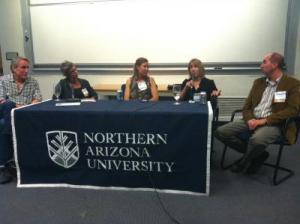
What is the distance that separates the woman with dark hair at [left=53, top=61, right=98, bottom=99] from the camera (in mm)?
3238

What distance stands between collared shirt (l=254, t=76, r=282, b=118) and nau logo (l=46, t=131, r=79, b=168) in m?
1.71

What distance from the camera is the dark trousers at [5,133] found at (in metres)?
2.61

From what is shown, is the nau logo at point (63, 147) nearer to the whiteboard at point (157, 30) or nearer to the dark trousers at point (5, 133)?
the dark trousers at point (5, 133)

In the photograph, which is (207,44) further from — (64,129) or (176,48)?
(64,129)

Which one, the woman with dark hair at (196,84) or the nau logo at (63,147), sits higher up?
the woman with dark hair at (196,84)

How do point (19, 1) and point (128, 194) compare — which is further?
point (19, 1)

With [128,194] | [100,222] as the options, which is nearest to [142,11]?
[128,194]

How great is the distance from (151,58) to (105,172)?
2206mm

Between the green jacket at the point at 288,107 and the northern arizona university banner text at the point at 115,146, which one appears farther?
the green jacket at the point at 288,107

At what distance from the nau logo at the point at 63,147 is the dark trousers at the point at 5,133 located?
1.59 feet

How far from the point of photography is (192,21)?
12.9 feet

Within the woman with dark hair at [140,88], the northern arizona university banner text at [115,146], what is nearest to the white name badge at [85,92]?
the woman with dark hair at [140,88]

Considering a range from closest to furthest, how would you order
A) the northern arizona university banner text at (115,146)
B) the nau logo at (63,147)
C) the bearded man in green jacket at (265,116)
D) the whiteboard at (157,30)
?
the northern arizona university banner text at (115,146) → the nau logo at (63,147) → the bearded man in green jacket at (265,116) → the whiteboard at (157,30)

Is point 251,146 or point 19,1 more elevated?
point 19,1
